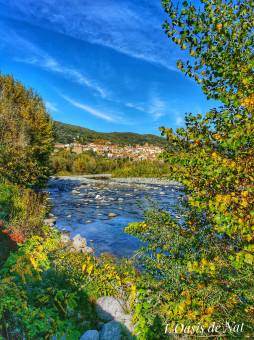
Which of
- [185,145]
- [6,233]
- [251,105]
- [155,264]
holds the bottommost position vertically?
[6,233]

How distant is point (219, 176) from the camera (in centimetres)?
219

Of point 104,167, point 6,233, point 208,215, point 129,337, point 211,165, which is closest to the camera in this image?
point 211,165

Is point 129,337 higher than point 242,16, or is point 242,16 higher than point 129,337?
point 242,16

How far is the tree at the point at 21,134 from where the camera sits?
547 inches

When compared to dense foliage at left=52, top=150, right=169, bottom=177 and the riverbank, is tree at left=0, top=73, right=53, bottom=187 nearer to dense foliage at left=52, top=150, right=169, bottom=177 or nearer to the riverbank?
the riverbank

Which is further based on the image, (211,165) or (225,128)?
(225,128)

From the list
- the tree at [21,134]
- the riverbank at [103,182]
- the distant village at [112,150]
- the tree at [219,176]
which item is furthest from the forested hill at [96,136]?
the tree at [219,176]

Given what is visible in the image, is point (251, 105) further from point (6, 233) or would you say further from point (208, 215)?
point (6, 233)

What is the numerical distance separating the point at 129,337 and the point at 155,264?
1337 mm

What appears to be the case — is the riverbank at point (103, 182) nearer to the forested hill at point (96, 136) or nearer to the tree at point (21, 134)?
the tree at point (21, 134)

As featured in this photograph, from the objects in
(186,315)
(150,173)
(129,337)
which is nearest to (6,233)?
(129,337)

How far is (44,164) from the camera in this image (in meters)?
18.2

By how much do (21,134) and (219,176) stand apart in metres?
15.3

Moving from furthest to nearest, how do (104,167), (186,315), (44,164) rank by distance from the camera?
(104,167) < (44,164) < (186,315)
